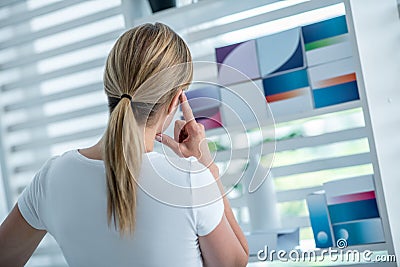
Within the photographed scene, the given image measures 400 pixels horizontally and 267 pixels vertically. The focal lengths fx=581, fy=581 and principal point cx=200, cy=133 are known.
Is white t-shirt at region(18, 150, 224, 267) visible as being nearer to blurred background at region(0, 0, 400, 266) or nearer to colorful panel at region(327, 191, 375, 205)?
blurred background at region(0, 0, 400, 266)

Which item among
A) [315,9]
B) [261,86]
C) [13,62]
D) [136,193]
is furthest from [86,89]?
[136,193]

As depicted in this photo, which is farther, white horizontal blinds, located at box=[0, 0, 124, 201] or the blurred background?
white horizontal blinds, located at box=[0, 0, 124, 201]

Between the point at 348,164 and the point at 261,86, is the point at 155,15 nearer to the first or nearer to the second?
the point at 261,86

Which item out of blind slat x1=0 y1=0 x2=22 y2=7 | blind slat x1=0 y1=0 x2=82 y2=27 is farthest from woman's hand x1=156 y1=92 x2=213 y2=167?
blind slat x1=0 y1=0 x2=22 y2=7

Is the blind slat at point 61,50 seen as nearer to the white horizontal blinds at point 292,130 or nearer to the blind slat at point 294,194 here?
the white horizontal blinds at point 292,130

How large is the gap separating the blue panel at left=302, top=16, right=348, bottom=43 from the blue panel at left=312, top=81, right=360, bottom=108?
118mm

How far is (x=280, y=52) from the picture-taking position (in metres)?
1.35

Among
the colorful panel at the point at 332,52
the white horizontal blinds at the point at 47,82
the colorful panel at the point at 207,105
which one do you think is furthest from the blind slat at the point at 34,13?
the colorful panel at the point at 332,52

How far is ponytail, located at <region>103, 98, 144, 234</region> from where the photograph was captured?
34.7 inches

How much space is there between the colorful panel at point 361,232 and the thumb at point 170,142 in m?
0.47

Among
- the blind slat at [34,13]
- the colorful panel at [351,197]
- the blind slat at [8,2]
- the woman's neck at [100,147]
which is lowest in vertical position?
the colorful panel at [351,197]

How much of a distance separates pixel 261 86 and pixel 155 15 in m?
0.33

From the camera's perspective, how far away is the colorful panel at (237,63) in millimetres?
1377

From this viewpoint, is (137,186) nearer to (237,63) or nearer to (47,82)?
(237,63)
